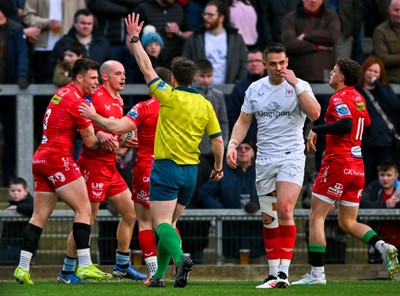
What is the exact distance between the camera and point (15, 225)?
1798 cm

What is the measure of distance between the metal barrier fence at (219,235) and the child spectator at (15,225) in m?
0.09

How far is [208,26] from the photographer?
65.1 feet

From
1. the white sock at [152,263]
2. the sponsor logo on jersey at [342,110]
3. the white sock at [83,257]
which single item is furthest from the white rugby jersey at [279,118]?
the white sock at [83,257]

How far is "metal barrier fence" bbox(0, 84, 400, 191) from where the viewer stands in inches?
781

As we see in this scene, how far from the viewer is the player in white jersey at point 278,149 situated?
14156 millimetres

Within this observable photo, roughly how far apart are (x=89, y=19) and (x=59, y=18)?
912mm

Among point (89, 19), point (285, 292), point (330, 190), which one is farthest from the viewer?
point (89, 19)

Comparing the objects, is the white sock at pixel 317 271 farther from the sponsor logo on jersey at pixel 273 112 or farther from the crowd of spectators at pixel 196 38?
the crowd of spectators at pixel 196 38

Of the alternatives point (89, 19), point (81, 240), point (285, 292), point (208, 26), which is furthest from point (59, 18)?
point (285, 292)

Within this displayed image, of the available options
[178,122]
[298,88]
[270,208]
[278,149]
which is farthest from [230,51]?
[178,122]

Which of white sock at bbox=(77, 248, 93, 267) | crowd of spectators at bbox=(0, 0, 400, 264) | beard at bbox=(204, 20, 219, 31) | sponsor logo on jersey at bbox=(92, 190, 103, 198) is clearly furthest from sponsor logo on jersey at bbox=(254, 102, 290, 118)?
beard at bbox=(204, 20, 219, 31)

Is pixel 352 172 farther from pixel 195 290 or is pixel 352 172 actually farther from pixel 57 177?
pixel 57 177

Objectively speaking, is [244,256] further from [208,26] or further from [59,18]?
[59,18]

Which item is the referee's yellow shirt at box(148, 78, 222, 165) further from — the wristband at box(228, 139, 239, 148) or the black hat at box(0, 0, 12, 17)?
the black hat at box(0, 0, 12, 17)
